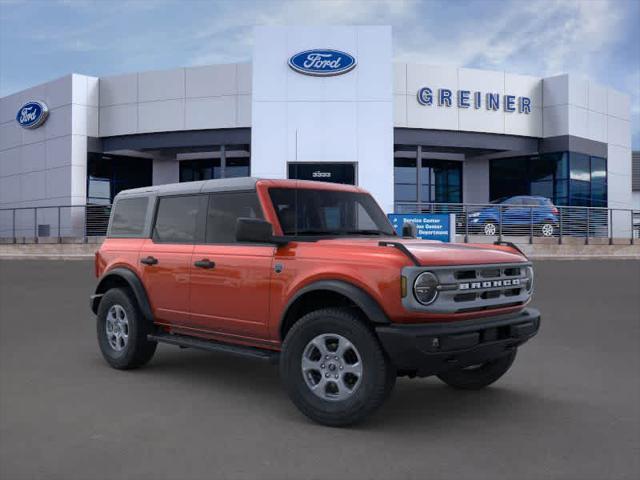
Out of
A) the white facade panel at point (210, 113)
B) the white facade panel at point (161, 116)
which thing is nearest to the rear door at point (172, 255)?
the white facade panel at point (210, 113)

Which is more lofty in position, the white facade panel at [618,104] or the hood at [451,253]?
the white facade panel at [618,104]

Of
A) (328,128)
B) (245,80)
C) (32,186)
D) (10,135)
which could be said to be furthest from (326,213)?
(10,135)

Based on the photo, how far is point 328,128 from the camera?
25.5 meters

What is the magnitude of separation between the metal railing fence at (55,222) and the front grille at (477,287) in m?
24.1

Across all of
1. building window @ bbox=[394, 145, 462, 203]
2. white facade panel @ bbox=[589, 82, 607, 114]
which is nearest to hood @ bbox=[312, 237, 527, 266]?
building window @ bbox=[394, 145, 462, 203]

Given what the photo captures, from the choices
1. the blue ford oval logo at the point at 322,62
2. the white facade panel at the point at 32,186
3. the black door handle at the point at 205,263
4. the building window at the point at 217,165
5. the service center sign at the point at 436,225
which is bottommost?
the black door handle at the point at 205,263

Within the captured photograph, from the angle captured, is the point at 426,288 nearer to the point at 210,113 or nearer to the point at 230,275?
the point at 230,275

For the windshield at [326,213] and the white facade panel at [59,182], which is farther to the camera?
the white facade panel at [59,182]

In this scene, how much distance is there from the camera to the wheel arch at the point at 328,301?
175 inches

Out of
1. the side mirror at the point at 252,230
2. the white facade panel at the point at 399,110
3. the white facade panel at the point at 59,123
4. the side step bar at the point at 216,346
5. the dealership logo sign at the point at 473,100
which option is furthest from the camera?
the white facade panel at the point at 59,123

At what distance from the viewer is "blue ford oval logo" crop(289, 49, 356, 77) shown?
25.3m

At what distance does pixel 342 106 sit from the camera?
84.0 ft

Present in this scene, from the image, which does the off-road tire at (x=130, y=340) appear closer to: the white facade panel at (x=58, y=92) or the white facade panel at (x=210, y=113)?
the white facade panel at (x=210, y=113)

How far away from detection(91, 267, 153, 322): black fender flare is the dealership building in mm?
18692
